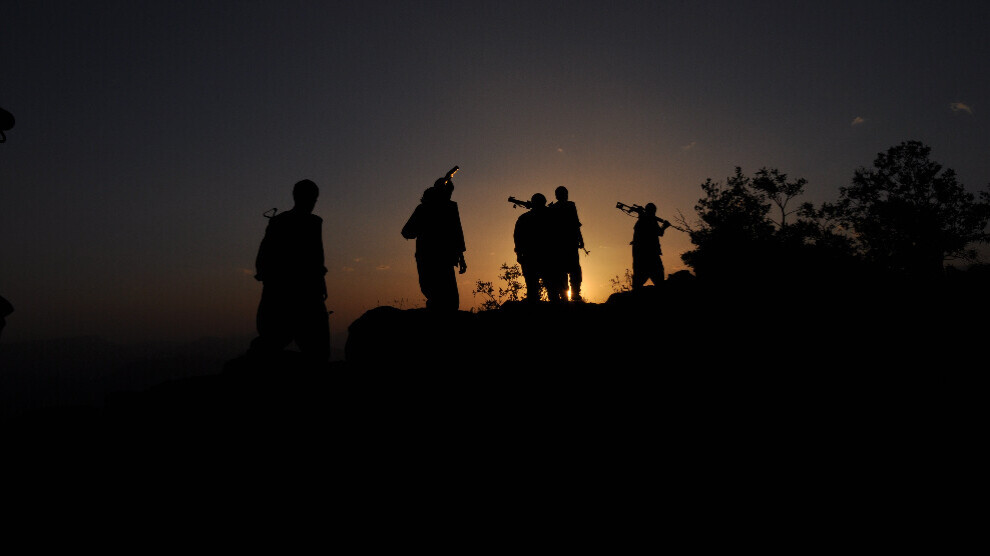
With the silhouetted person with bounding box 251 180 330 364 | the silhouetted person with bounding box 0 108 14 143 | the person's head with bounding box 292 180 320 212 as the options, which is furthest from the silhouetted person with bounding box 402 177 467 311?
the silhouetted person with bounding box 0 108 14 143

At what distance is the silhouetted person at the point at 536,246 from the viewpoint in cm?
924

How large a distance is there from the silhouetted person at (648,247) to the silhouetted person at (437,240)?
5814 mm

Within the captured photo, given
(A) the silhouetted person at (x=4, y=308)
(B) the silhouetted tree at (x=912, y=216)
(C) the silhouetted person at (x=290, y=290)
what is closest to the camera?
(A) the silhouetted person at (x=4, y=308)

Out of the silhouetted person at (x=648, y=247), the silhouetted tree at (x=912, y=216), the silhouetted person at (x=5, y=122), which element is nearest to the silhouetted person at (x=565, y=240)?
the silhouetted person at (x=648, y=247)

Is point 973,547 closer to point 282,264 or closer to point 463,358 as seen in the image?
point 463,358

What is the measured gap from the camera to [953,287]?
5.98 meters

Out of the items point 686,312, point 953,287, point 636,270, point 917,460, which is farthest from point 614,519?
point 636,270

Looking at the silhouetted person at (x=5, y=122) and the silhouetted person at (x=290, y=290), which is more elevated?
the silhouetted person at (x=5, y=122)

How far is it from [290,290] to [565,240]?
599cm

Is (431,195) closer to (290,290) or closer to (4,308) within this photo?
(290,290)

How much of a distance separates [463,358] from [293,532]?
9.06ft

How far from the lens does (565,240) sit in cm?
941

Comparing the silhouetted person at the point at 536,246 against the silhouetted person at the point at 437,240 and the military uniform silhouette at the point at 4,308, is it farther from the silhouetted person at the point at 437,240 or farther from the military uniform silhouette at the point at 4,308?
the military uniform silhouette at the point at 4,308

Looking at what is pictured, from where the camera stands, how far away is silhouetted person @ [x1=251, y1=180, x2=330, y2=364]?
4.95m
